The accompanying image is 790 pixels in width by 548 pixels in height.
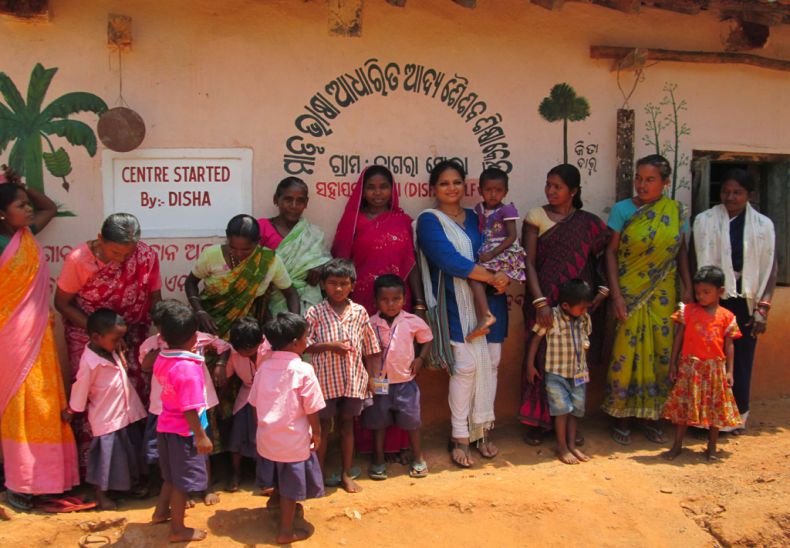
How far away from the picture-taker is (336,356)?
12.9 ft

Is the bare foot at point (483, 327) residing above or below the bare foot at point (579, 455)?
above

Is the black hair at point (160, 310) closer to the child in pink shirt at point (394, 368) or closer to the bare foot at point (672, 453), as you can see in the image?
the child in pink shirt at point (394, 368)

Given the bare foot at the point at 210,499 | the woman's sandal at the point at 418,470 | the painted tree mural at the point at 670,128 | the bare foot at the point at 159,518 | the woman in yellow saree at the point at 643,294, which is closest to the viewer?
the bare foot at the point at 159,518

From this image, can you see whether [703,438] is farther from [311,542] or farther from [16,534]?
[16,534]

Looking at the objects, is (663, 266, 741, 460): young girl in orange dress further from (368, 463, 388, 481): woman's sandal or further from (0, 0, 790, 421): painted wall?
(368, 463, 388, 481): woman's sandal

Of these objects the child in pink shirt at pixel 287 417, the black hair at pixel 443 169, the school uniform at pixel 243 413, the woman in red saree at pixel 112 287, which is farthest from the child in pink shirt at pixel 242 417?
the black hair at pixel 443 169

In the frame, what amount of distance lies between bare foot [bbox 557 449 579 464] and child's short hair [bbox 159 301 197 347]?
2.45 meters

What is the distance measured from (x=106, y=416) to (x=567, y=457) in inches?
107

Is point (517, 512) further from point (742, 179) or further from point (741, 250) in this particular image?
point (742, 179)

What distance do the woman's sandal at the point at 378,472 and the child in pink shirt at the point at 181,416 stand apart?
42.7 inches

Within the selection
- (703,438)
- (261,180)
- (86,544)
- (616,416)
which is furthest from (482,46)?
(86,544)

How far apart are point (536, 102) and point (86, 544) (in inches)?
152

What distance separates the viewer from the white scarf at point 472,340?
4.45 meters

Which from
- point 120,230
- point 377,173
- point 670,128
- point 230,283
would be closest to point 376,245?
point 377,173
